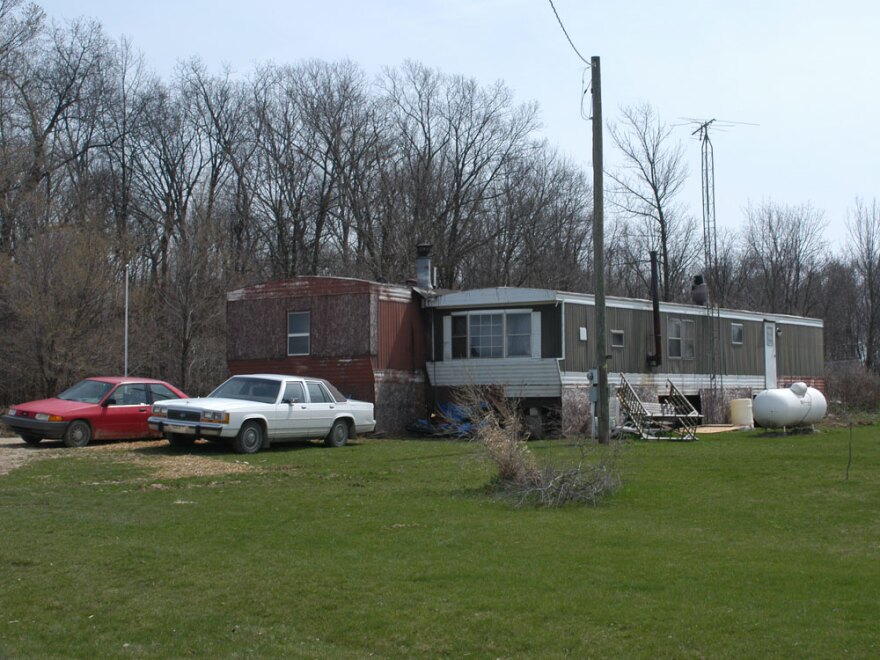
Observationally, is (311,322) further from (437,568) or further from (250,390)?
(437,568)

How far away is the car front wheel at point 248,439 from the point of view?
61.6ft

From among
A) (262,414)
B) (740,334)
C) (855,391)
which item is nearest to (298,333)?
(262,414)

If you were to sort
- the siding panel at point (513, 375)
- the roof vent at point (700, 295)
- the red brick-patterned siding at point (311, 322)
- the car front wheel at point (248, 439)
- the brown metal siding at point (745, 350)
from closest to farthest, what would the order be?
the car front wheel at point (248, 439) → the siding panel at point (513, 375) → the red brick-patterned siding at point (311, 322) → the roof vent at point (700, 295) → the brown metal siding at point (745, 350)

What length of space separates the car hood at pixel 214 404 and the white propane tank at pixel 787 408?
1108 centimetres

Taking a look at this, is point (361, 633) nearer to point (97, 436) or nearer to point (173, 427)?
point (173, 427)

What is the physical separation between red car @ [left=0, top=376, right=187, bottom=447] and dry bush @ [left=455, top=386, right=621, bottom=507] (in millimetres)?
9383

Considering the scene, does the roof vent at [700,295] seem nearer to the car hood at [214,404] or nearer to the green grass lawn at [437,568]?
the car hood at [214,404]

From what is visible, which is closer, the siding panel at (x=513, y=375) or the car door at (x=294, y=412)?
the car door at (x=294, y=412)

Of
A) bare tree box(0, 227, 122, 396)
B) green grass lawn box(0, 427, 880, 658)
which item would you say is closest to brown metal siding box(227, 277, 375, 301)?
bare tree box(0, 227, 122, 396)

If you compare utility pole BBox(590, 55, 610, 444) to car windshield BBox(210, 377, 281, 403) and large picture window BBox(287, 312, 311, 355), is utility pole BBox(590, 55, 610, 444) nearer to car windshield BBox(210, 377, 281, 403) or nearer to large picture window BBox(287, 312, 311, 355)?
car windshield BBox(210, 377, 281, 403)

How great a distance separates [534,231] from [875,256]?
71.7ft

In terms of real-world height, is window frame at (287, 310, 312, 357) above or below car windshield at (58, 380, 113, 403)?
above

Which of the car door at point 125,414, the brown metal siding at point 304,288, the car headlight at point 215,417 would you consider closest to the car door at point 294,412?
the car headlight at point 215,417

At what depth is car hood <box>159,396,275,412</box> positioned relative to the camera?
1856cm
